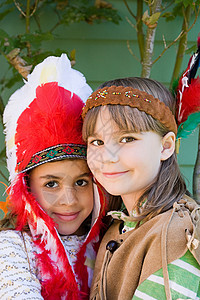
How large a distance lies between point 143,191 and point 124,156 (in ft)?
0.65

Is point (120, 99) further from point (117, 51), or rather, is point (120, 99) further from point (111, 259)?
point (117, 51)

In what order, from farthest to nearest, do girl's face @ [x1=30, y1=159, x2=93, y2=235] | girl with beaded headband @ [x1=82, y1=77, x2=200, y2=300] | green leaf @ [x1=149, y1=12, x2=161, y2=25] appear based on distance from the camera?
green leaf @ [x1=149, y1=12, x2=161, y2=25], girl's face @ [x1=30, y1=159, x2=93, y2=235], girl with beaded headband @ [x1=82, y1=77, x2=200, y2=300]

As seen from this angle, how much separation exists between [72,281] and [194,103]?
890 millimetres

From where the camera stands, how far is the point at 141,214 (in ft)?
5.36

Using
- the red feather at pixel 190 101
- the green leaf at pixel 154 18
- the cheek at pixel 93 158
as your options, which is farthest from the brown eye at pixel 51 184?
the green leaf at pixel 154 18

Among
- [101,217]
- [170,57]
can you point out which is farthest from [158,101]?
[170,57]

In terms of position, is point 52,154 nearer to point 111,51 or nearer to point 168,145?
point 168,145

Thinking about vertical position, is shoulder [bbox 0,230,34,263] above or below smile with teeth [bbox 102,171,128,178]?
below

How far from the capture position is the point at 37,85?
1845mm

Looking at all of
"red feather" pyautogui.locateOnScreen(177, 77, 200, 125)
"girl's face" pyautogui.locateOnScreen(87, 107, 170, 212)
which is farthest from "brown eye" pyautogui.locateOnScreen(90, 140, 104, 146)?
"red feather" pyautogui.locateOnScreen(177, 77, 200, 125)

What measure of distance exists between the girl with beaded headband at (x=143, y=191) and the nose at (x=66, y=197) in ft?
0.64

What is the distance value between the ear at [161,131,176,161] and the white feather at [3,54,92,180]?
0.46 metres

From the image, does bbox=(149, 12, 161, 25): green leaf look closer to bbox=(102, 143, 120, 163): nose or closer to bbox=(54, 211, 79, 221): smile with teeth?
bbox=(102, 143, 120, 163): nose

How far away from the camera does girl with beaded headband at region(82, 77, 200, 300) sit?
139cm
